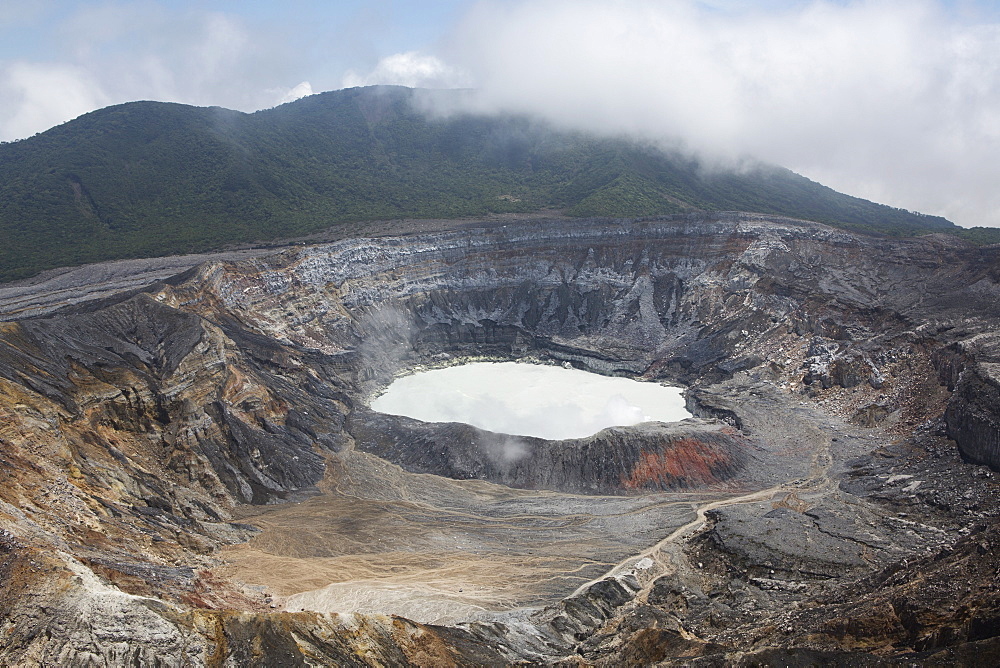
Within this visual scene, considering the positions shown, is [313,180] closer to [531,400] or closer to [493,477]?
[531,400]

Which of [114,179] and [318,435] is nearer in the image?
[318,435]

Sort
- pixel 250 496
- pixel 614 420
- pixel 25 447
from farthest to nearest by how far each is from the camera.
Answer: pixel 614 420 → pixel 250 496 → pixel 25 447

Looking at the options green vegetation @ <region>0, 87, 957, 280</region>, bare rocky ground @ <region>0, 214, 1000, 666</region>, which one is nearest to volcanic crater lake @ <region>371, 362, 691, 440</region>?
bare rocky ground @ <region>0, 214, 1000, 666</region>

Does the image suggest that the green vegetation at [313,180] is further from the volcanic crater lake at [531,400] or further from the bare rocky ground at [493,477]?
the volcanic crater lake at [531,400]

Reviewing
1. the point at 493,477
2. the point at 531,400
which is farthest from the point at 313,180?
the point at 493,477

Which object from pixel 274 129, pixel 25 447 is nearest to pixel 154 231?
pixel 274 129

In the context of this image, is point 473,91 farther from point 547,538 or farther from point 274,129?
point 547,538

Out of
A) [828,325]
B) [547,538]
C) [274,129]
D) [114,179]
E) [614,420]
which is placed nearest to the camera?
[547,538]
